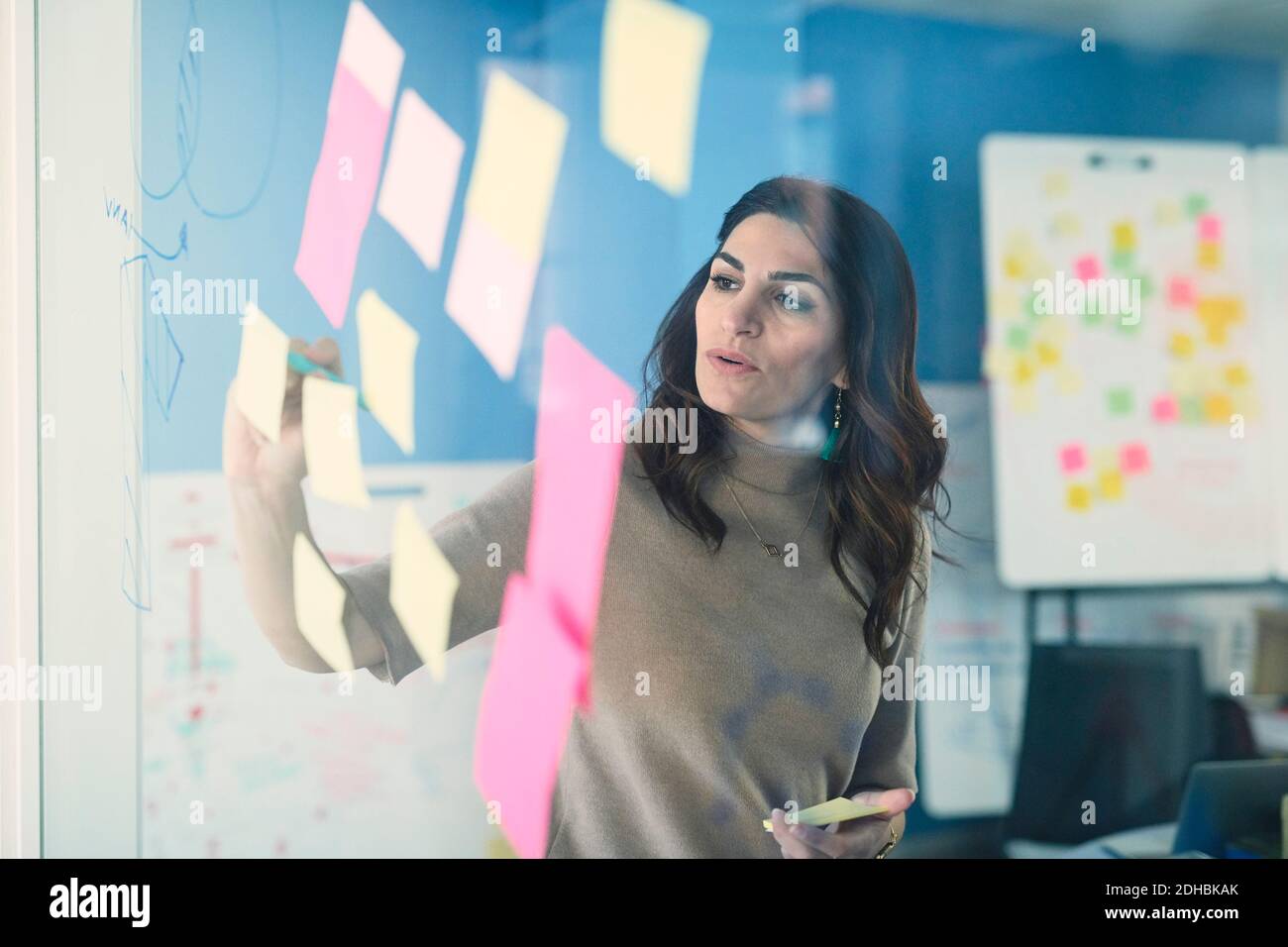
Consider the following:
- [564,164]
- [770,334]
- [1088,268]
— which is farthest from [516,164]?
[1088,268]

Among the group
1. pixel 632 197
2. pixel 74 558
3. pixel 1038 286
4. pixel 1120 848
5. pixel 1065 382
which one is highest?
pixel 632 197

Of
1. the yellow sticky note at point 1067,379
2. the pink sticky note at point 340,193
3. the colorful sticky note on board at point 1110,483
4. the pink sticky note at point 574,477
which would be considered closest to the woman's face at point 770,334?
the pink sticky note at point 574,477

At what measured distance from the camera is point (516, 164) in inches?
71.2

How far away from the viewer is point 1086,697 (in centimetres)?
187

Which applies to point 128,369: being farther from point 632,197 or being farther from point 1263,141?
point 1263,141

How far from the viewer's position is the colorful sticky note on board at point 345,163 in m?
1.81

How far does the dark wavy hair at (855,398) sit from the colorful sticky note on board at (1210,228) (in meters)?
0.57

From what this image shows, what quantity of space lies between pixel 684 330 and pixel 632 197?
257 millimetres

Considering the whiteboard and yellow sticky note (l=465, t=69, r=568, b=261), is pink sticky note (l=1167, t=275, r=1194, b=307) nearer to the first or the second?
the whiteboard

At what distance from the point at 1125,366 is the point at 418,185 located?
133 centimetres
